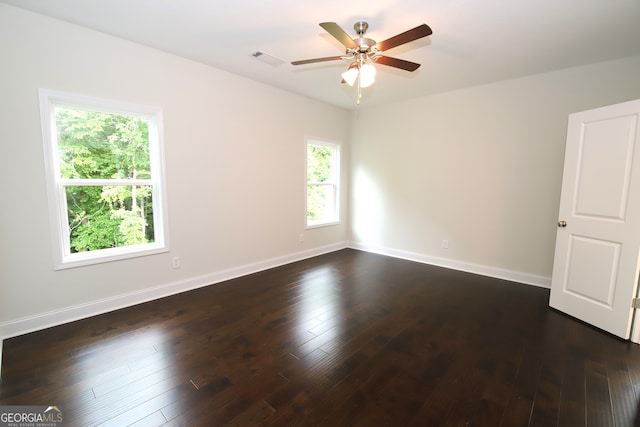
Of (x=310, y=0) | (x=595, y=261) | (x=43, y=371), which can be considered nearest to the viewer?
(x=43, y=371)

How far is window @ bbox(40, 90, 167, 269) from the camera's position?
2.52 m

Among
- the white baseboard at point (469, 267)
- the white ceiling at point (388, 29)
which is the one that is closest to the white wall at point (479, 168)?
the white baseboard at point (469, 267)

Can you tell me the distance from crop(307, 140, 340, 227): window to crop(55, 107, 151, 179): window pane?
2.47m

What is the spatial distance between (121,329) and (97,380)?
688 mm

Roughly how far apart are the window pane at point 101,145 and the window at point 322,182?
247cm

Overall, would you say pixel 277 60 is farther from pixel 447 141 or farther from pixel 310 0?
pixel 447 141

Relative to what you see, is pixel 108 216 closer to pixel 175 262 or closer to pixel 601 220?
pixel 175 262

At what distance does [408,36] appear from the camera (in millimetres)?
1896

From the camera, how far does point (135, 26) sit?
97.9 inches

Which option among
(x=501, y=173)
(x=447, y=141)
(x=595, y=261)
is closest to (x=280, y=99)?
(x=447, y=141)

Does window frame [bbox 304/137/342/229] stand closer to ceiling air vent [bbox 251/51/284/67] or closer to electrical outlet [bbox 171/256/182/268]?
ceiling air vent [bbox 251/51/284/67]
